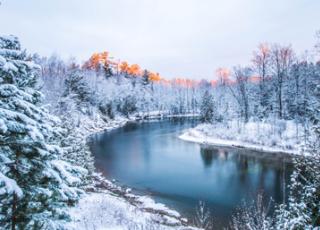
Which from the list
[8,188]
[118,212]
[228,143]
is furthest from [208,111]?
[8,188]

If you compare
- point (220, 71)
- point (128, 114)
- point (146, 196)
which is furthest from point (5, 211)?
point (220, 71)

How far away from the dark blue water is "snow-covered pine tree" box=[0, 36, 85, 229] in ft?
35.1

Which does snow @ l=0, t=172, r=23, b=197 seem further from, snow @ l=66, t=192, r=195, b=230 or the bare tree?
the bare tree

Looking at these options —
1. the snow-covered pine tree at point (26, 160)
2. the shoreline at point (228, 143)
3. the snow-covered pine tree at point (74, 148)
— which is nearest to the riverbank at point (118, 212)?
the snow-covered pine tree at point (26, 160)

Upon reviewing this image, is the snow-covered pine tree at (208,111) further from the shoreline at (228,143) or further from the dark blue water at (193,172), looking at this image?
the dark blue water at (193,172)

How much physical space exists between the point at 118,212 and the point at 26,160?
9188 mm

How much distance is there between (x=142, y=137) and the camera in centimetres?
4244

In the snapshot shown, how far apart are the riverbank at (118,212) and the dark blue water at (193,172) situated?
1.13m

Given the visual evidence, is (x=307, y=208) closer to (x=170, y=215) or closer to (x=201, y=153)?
(x=170, y=215)

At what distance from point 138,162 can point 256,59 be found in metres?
27.9

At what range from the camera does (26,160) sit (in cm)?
500

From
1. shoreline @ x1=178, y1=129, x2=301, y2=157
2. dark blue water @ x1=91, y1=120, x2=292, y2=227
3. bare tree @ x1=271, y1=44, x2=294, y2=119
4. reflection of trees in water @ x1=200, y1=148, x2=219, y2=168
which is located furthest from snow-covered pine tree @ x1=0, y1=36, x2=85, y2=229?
bare tree @ x1=271, y1=44, x2=294, y2=119

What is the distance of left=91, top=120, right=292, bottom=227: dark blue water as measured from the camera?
18453 millimetres

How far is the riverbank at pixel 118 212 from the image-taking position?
1070 centimetres
